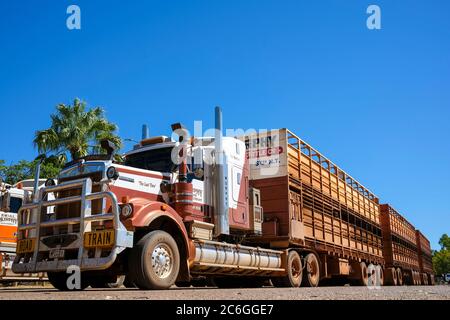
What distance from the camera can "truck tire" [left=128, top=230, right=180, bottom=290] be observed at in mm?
7836

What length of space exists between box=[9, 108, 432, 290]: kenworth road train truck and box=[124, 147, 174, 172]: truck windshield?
2 centimetres

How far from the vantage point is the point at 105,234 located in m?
7.70

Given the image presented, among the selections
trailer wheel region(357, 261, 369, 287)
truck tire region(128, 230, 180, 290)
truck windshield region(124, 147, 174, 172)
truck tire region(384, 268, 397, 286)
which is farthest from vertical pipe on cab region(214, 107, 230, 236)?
truck tire region(384, 268, 397, 286)

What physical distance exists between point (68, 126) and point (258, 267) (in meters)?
15.0

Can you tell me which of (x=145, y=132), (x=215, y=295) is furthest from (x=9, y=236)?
(x=215, y=295)

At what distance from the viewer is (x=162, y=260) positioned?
8305 mm

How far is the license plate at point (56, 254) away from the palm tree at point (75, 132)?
1473 cm

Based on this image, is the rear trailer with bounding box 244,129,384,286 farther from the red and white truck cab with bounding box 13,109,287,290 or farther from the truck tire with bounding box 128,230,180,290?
the truck tire with bounding box 128,230,180,290

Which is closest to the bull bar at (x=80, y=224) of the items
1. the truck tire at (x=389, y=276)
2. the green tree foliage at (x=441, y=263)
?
the truck tire at (x=389, y=276)

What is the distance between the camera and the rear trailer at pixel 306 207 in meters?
12.9

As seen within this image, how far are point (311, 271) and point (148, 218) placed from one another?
757 cm

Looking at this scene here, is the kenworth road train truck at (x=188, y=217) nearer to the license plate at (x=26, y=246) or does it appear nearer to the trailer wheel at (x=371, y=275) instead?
the license plate at (x=26, y=246)
